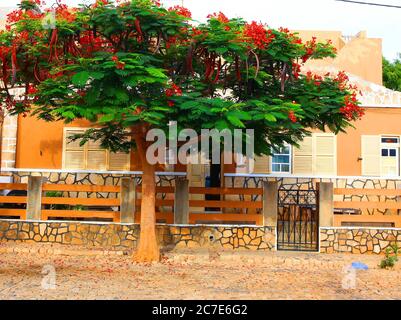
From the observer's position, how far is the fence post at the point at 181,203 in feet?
41.4

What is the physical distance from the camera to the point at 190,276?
9.74 meters

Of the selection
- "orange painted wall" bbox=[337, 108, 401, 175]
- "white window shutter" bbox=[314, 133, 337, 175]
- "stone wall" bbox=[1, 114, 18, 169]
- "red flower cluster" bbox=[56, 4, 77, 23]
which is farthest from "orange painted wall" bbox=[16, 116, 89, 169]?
"orange painted wall" bbox=[337, 108, 401, 175]

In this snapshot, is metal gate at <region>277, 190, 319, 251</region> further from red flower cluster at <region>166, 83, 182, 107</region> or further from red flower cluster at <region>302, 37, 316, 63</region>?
red flower cluster at <region>166, 83, 182, 107</region>

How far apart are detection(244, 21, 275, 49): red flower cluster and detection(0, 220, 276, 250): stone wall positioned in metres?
4.66

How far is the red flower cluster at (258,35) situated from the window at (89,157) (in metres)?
7.65

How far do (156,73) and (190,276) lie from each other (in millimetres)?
3861

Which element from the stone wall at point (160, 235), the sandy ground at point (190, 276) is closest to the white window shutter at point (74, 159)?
the stone wall at point (160, 235)

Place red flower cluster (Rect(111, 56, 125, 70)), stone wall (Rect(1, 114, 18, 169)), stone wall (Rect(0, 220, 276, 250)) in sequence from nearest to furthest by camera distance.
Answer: red flower cluster (Rect(111, 56, 125, 70)) → stone wall (Rect(0, 220, 276, 250)) → stone wall (Rect(1, 114, 18, 169))

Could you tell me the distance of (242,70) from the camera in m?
10.7

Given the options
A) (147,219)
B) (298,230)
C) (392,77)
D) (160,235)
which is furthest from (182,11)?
(392,77)

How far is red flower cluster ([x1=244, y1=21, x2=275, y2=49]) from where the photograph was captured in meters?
9.82

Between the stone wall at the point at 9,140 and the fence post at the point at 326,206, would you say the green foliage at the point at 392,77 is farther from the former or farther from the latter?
the stone wall at the point at 9,140

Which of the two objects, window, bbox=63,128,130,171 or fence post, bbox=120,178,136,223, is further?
window, bbox=63,128,130,171

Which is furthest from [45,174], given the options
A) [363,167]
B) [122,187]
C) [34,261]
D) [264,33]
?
[363,167]
